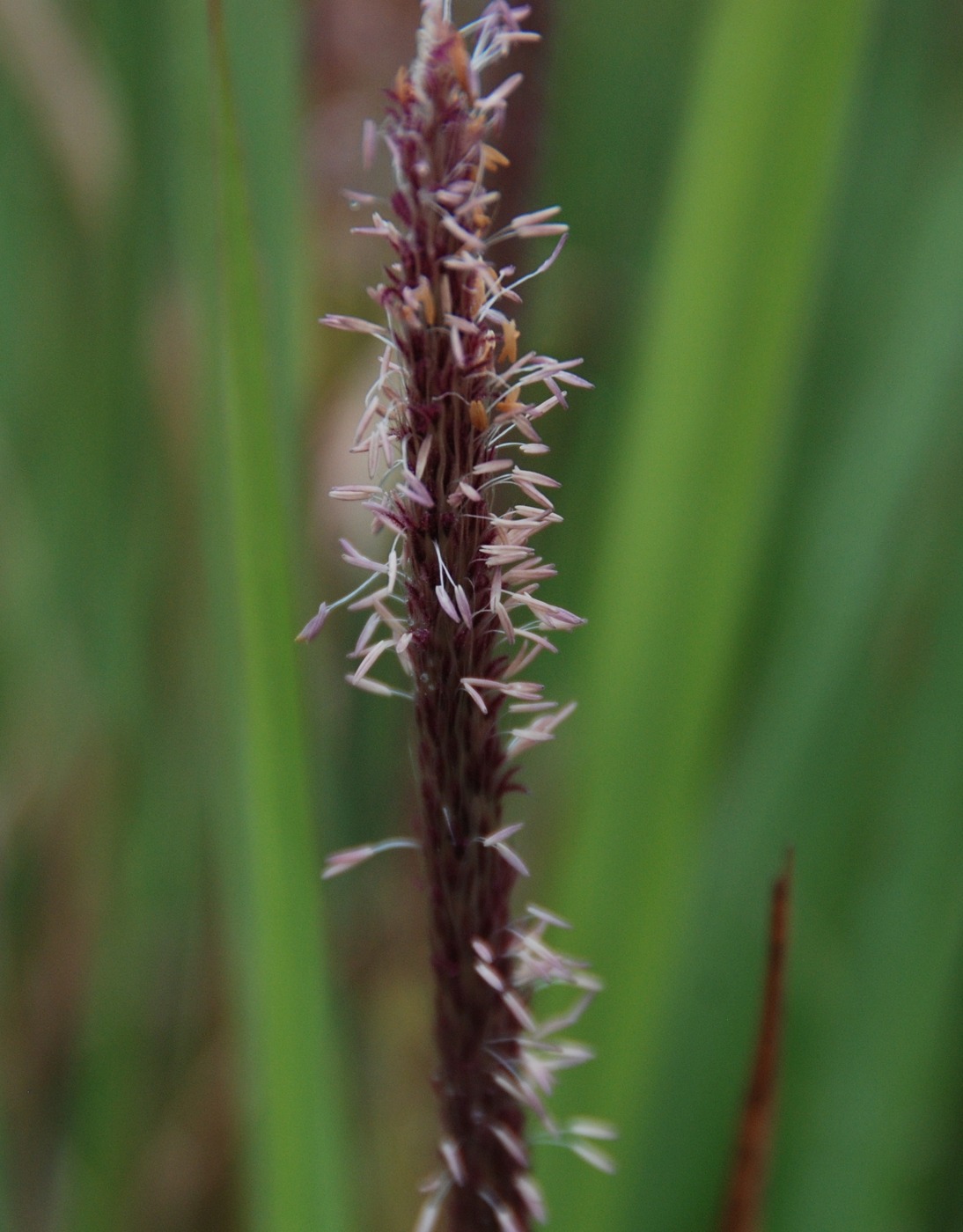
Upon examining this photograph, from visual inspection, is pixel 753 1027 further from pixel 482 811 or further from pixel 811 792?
pixel 482 811

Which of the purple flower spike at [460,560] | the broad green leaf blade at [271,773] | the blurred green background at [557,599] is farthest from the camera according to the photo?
Result: the blurred green background at [557,599]

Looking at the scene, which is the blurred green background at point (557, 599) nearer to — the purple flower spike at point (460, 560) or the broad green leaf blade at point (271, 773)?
the broad green leaf blade at point (271, 773)

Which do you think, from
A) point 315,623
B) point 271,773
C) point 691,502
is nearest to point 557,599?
point 691,502

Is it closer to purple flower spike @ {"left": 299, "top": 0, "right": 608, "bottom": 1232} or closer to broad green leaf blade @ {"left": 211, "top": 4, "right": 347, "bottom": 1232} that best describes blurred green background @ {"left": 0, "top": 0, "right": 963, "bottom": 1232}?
broad green leaf blade @ {"left": 211, "top": 4, "right": 347, "bottom": 1232}

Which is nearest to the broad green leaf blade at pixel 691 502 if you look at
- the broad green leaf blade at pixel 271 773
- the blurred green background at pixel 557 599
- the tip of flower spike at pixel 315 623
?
the blurred green background at pixel 557 599

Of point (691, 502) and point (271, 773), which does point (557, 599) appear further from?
point (271, 773)

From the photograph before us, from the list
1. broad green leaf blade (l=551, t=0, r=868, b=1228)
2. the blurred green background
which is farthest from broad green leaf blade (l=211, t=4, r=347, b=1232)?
broad green leaf blade (l=551, t=0, r=868, b=1228)
